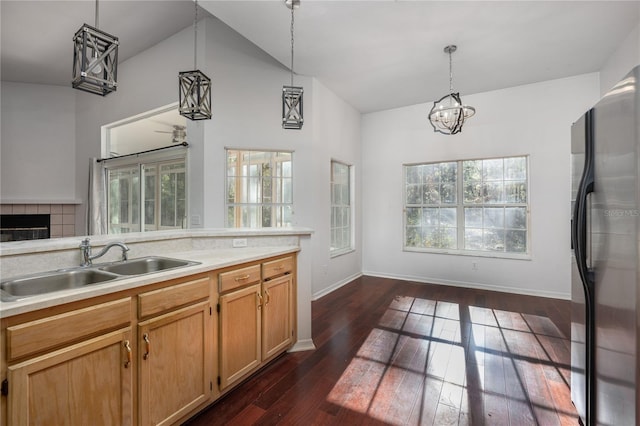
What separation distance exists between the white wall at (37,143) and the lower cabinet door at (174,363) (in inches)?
221

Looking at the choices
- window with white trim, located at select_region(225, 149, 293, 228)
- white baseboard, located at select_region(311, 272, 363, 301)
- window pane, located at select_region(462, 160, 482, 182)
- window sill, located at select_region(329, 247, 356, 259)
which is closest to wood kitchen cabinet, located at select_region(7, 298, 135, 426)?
window with white trim, located at select_region(225, 149, 293, 228)

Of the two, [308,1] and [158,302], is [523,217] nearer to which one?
[308,1]

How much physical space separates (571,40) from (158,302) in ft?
15.4

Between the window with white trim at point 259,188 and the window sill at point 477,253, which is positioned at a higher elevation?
the window with white trim at point 259,188

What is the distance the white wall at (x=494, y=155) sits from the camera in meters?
4.12

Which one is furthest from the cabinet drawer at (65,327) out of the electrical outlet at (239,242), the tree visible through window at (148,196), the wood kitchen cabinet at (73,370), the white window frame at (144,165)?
the tree visible through window at (148,196)

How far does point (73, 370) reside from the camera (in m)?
1.22

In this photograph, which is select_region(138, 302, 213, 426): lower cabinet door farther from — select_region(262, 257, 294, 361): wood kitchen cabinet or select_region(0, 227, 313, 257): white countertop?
select_region(0, 227, 313, 257): white countertop

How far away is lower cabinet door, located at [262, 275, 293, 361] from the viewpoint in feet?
7.40

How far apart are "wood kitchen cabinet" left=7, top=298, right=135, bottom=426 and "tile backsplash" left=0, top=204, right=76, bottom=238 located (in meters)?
5.70

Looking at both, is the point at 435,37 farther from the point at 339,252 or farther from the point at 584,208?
the point at 339,252

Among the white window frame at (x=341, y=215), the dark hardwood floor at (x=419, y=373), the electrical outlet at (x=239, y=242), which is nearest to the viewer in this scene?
the dark hardwood floor at (x=419, y=373)

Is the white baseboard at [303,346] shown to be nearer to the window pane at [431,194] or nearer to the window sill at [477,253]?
the window sill at [477,253]

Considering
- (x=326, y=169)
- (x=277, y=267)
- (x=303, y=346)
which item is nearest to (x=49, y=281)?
(x=277, y=267)
